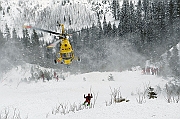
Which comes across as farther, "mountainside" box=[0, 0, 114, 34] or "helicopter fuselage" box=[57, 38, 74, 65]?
"mountainside" box=[0, 0, 114, 34]

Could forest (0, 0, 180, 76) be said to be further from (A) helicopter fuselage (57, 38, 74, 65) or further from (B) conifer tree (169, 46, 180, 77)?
(A) helicopter fuselage (57, 38, 74, 65)

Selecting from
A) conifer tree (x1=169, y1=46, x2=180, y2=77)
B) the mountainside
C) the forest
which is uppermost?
the mountainside

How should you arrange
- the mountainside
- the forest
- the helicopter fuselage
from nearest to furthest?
the helicopter fuselage
the forest
the mountainside

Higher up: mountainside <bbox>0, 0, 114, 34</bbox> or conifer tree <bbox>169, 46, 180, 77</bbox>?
mountainside <bbox>0, 0, 114, 34</bbox>

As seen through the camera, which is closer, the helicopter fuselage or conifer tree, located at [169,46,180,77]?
the helicopter fuselage

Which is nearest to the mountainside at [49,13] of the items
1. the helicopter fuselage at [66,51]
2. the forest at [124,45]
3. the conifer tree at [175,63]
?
the forest at [124,45]

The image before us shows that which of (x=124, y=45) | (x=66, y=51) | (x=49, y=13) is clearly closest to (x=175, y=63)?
(x=66, y=51)

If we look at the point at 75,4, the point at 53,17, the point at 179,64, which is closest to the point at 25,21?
the point at 53,17

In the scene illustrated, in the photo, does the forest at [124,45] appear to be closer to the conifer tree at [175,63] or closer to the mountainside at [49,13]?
the conifer tree at [175,63]

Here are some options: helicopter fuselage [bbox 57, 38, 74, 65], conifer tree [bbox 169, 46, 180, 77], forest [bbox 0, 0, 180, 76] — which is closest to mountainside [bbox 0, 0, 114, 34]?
forest [bbox 0, 0, 180, 76]

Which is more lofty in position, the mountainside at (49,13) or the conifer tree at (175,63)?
the mountainside at (49,13)

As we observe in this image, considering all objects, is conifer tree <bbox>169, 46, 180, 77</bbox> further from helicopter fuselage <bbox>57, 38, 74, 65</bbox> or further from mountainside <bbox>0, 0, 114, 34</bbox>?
mountainside <bbox>0, 0, 114, 34</bbox>

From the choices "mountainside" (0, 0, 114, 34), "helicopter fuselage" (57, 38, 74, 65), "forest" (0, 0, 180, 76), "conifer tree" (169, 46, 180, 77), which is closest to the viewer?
"helicopter fuselage" (57, 38, 74, 65)

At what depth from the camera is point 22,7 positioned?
164 m
